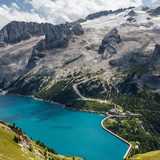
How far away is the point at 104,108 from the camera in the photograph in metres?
156

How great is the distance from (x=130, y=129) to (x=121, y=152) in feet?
87.3

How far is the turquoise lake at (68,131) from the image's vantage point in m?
89.0

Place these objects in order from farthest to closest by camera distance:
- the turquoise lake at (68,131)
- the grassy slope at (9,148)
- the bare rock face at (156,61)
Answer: the bare rock face at (156,61)
the turquoise lake at (68,131)
the grassy slope at (9,148)

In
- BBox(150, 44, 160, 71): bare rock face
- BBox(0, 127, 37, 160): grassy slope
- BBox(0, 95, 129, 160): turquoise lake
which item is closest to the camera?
BBox(0, 127, 37, 160): grassy slope

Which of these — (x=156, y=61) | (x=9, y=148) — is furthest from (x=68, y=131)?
(x=156, y=61)

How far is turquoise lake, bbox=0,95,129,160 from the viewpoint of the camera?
88956 millimetres

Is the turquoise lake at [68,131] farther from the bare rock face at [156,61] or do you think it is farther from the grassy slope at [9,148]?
the bare rock face at [156,61]

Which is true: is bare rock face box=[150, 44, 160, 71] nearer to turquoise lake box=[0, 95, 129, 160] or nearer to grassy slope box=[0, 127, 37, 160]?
turquoise lake box=[0, 95, 129, 160]

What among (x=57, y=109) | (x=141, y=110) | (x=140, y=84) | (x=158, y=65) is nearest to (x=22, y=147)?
(x=141, y=110)

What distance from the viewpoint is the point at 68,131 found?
115 meters

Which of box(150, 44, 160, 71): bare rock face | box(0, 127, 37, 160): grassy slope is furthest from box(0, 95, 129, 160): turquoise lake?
box(150, 44, 160, 71): bare rock face

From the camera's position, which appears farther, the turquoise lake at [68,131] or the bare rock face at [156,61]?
the bare rock face at [156,61]

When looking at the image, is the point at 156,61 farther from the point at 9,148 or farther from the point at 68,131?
the point at 9,148

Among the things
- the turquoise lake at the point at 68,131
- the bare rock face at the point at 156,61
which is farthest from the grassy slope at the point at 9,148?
the bare rock face at the point at 156,61
